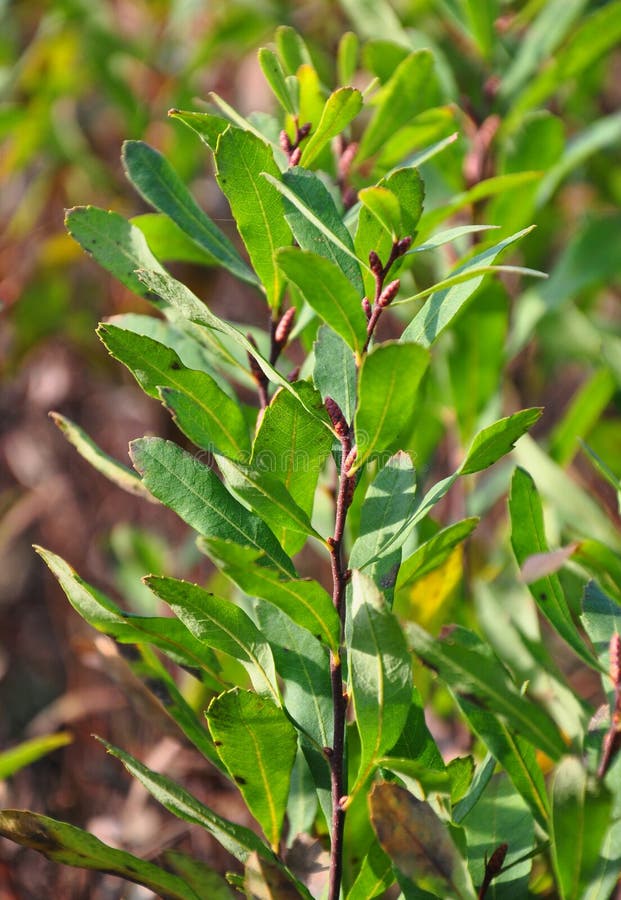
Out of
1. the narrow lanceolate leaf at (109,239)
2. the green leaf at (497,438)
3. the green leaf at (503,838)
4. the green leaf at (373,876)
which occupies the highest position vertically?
the narrow lanceolate leaf at (109,239)

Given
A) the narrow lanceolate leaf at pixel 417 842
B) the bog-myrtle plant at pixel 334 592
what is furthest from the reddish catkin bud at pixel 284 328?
the narrow lanceolate leaf at pixel 417 842

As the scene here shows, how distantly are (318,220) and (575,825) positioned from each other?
0.36m

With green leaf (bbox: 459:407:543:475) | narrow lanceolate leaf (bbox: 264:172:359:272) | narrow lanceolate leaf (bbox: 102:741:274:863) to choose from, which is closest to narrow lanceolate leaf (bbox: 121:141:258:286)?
narrow lanceolate leaf (bbox: 264:172:359:272)

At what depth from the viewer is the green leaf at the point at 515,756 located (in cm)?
60

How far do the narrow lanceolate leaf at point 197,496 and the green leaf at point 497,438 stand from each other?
0.42 ft

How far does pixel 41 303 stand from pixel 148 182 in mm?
878

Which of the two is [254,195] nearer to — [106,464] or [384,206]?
[384,206]

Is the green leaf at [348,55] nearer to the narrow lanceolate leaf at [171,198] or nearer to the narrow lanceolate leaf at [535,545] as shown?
the narrow lanceolate leaf at [171,198]

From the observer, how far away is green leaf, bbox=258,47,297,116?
65cm

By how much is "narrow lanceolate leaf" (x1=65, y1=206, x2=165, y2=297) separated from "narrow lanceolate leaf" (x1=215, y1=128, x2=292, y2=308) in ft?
0.25

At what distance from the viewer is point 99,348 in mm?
1608

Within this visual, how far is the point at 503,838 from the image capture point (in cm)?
62

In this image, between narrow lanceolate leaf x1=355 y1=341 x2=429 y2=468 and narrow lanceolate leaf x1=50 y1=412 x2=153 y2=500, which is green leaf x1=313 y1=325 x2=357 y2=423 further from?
narrow lanceolate leaf x1=50 y1=412 x2=153 y2=500

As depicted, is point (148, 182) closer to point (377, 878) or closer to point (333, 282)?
point (333, 282)
